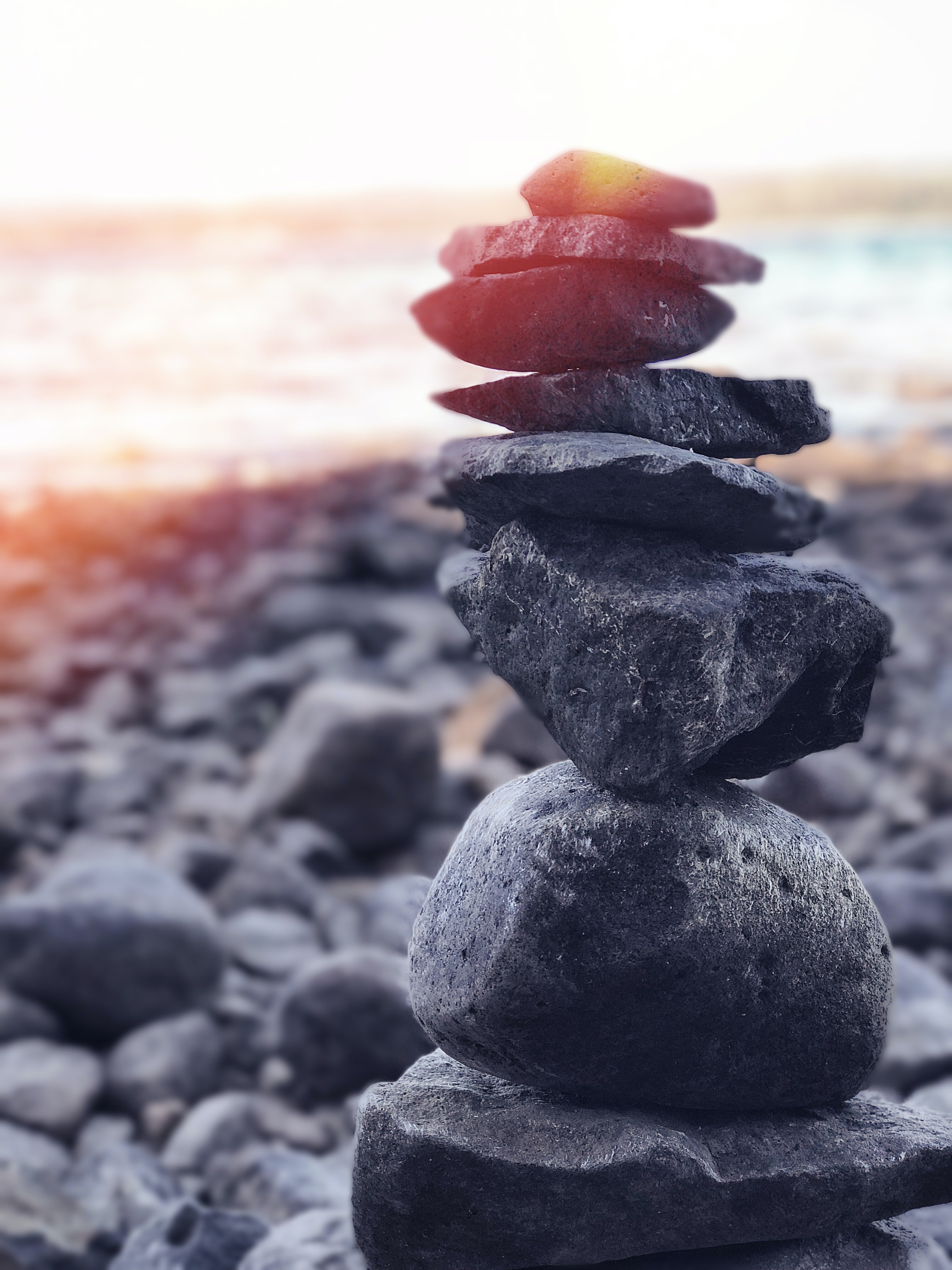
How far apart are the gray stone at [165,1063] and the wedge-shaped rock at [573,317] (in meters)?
4.29

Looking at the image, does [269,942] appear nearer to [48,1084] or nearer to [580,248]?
[48,1084]

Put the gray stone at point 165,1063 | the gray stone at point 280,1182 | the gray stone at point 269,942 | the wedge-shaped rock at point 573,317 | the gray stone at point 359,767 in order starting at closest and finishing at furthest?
the wedge-shaped rock at point 573,317 < the gray stone at point 280,1182 < the gray stone at point 165,1063 < the gray stone at point 269,942 < the gray stone at point 359,767

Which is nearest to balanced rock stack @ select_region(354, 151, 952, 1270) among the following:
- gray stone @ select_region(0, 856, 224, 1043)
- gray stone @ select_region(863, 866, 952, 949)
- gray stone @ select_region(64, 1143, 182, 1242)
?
gray stone @ select_region(64, 1143, 182, 1242)

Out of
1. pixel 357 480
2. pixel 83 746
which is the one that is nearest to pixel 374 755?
pixel 83 746

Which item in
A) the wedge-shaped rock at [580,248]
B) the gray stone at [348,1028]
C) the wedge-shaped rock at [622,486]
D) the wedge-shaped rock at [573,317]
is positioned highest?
the wedge-shaped rock at [580,248]

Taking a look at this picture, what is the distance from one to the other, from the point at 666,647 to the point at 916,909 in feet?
16.9

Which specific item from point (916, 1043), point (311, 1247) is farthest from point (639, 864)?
point (916, 1043)

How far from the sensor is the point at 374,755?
909 centimetres

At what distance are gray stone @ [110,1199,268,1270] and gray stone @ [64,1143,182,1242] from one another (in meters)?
0.58

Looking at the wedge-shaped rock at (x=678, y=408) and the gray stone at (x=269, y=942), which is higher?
the wedge-shaped rock at (x=678, y=408)

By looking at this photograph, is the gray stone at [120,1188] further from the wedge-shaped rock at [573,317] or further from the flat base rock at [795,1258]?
the wedge-shaped rock at [573,317]

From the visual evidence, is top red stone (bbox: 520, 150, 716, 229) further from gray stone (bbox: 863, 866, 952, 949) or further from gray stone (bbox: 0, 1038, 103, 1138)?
gray stone (bbox: 863, 866, 952, 949)

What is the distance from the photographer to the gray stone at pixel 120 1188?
504 cm

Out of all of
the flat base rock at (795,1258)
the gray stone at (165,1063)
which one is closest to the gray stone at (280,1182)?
the gray stone at (165,1063)
